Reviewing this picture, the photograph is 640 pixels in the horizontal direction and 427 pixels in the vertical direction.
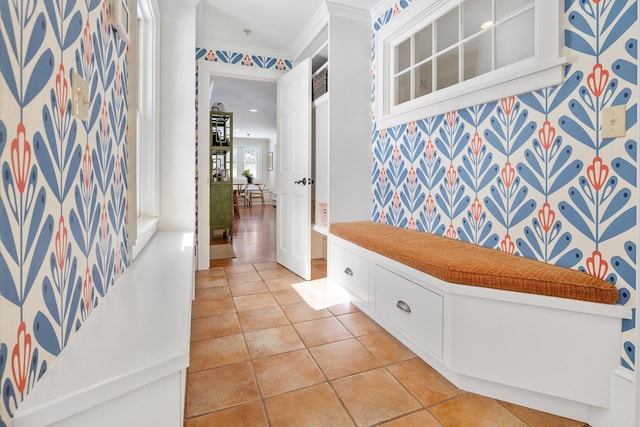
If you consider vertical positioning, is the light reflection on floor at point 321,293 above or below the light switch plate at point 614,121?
below

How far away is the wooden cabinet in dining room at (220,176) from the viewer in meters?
5.12

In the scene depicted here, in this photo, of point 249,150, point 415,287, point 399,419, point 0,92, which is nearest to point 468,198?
point 415,287

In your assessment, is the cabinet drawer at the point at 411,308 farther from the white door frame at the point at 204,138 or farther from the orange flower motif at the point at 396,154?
the white door frame at the point at 204,138

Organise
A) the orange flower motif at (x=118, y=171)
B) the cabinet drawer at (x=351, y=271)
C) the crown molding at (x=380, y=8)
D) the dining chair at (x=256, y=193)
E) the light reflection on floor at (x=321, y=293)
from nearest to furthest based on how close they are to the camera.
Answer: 1. the orange flower motif at (x=118, y=171)
2. the cabinet drawer at (x=351, y=271)
3. the light reflection on floor at (x=321, y=293)
4. the crown molding at (x=380, y=8)
5. the dining chair at (x=256, y=193)

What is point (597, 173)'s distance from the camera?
4.47ft

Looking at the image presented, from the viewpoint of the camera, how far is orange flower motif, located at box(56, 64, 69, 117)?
807 millimetres

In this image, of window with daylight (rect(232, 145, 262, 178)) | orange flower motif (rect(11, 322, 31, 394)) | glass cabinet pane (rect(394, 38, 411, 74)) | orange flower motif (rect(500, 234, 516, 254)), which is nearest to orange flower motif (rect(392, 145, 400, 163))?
glass cabinet pane (rect(394, 38, 411, 74))

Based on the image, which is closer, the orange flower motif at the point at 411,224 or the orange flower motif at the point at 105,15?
A: the orange flower motif at the point at 105,15

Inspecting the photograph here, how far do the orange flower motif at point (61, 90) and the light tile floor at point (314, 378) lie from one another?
1.19m

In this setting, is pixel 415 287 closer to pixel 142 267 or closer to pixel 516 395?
pixel 516 395

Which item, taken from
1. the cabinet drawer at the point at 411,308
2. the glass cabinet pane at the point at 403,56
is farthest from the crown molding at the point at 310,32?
the cabinet drawer at the point at 411,308

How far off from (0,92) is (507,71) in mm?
2040

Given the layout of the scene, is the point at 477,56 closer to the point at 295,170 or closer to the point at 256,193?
the point at 295,170

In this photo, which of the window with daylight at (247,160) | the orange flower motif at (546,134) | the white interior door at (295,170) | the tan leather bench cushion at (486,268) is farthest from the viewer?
the window with daylight at (247,160)
